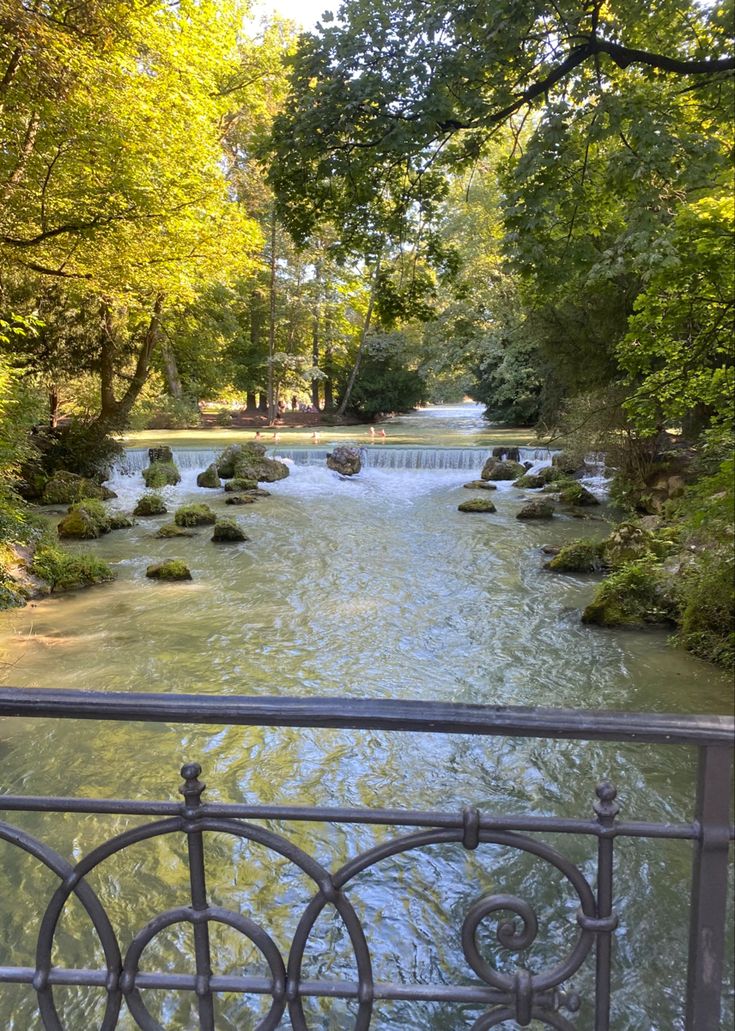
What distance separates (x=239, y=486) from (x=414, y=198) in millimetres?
12609

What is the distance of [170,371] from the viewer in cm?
2508

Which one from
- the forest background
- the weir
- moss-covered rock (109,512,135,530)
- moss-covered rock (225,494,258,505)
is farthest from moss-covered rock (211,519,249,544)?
the weir

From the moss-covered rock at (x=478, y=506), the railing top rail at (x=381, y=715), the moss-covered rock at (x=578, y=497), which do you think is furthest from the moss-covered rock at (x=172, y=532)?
the railing top rail at (x=381, y=715)

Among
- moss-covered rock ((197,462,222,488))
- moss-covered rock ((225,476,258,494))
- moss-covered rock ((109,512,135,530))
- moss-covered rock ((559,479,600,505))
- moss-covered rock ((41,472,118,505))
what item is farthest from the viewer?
moss-covered rock ((197,462,222,488))

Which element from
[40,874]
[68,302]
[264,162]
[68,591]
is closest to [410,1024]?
[40,874]

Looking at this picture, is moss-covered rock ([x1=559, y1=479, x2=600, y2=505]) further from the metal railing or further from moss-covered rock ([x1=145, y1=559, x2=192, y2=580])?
the metal railing

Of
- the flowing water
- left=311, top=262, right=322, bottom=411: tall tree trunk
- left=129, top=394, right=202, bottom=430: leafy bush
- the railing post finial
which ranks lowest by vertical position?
the flowing water

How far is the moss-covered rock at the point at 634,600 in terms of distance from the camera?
7.93m

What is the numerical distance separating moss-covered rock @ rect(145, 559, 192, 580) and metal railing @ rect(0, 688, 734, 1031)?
348 inches

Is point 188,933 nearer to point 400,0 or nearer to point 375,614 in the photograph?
point 375,614

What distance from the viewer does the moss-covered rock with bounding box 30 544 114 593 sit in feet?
31.7

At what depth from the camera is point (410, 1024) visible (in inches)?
122

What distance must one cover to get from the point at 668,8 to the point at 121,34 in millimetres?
7940

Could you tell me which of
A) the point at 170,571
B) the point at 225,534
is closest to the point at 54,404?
the point at 225,534
